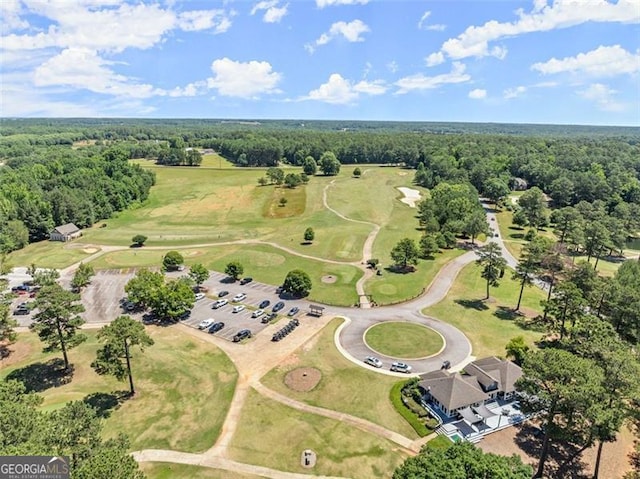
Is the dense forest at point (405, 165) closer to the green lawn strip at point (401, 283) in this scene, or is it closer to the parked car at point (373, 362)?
the green lawn strip at point (401, 283)

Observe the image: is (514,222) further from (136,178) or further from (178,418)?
(136,178)

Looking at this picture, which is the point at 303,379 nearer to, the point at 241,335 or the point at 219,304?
the point at 241,335

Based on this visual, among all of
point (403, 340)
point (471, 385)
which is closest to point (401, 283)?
point (403, 340)

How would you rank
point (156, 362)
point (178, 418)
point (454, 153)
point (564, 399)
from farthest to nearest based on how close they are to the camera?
point (454, 153), point (156, 362), point (178, 418), point (564, 399)

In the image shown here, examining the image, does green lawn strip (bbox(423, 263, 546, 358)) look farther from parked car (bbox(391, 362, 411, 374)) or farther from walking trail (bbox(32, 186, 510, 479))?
parked car (bbox(391, 362, 411, 374))

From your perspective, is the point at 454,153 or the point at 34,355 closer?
the point at 34,355

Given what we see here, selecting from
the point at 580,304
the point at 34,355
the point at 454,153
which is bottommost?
the point at 34,355

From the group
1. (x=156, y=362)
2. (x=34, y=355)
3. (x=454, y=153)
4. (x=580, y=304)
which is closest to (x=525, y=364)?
(x=580, y=304)
